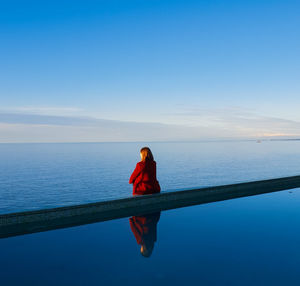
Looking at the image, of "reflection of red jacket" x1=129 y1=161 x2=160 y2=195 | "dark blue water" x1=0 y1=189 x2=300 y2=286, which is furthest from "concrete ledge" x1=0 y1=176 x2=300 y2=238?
"dark blue water" x1=0 y1=189 x2=300 y2=286

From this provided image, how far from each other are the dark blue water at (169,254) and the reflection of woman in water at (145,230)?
0.10 meters

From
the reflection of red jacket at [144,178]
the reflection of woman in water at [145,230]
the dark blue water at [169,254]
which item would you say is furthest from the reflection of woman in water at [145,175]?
the dark blue water at [169,254]

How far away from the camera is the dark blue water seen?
385 cm

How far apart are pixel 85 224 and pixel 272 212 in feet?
15.2

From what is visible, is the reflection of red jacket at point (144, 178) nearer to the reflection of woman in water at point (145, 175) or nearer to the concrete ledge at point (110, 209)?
the reflection of woman in water at point (145, 175)

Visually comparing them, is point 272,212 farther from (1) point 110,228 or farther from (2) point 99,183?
(2) point 99,183

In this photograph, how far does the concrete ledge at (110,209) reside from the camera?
6102 millimetres

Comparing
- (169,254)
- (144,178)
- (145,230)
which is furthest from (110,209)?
(169,254)

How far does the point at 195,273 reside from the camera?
4016 mm

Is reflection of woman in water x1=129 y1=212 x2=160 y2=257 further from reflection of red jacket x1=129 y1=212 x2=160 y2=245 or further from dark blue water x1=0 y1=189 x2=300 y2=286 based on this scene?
dark blue water x1=0 y1=189 x2=300 y2=286

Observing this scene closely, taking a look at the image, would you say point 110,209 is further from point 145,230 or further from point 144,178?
point 145,230

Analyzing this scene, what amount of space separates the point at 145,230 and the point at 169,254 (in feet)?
4.47

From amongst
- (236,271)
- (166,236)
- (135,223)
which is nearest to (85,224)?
(135,223)

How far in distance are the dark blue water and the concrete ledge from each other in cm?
46
